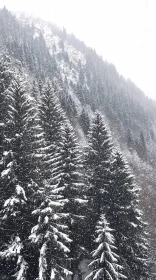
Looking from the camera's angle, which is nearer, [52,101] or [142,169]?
[52,101]

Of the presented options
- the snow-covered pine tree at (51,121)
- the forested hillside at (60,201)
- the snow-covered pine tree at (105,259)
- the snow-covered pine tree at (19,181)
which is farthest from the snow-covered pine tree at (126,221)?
Result: the snow-covered pine tree at (19,181)

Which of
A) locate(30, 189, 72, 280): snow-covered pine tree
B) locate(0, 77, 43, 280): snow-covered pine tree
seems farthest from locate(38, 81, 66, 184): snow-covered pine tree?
locate(30, 189, 72, 280): snow-covered pine tree

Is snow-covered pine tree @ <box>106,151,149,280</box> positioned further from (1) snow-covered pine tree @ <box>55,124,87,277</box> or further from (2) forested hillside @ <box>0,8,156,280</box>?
(1) snow-covered pine tree @ <box>55,124,87,277</box>

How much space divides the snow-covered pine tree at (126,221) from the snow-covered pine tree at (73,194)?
3071 millimetres

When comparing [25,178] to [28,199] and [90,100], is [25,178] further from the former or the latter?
[90,100]

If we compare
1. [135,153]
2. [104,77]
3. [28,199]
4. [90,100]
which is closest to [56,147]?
[28,199]

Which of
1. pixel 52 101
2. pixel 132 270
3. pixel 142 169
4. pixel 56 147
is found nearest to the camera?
pixel 132 270

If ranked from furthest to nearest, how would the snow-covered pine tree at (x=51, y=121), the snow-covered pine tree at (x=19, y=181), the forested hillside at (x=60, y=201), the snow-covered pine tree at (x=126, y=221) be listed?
the snow-covered pine tree at (x=51, y=121)
the snow-covered pine tree at (x=126, y=221)
the snow-covered pine tree at (x=19, y=181)
the forested hillside at (x=60, y=201)

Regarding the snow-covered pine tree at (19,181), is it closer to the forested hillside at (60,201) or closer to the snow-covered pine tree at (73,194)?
the forested hillside at (60,201)

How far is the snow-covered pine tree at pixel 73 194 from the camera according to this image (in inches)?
845

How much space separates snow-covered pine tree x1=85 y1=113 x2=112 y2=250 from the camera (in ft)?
82.1

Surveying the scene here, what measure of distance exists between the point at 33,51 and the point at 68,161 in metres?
145

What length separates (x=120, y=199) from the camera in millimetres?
25219

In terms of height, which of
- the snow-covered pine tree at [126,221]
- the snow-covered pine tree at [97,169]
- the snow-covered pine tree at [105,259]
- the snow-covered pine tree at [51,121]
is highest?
the snow-covered pine tree at [51,121]
